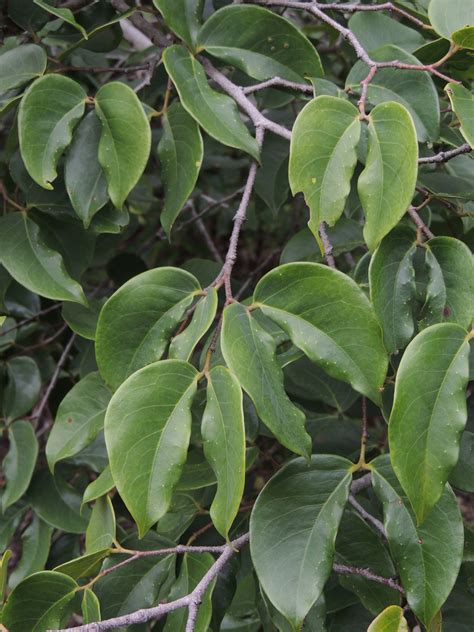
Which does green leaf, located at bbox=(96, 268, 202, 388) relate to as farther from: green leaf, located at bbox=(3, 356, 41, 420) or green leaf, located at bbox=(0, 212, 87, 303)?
green leaf, located at bbox=(3, 356, 41, 420)

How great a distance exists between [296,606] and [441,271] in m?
0.34

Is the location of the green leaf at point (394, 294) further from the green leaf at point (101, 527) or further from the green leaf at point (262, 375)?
the green leaf at point (101, 527)

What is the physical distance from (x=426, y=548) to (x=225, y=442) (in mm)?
221

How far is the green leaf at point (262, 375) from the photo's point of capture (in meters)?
0.64

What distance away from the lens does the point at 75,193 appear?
0.86m

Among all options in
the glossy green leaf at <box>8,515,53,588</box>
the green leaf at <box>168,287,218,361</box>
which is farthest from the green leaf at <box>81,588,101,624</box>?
the glossy green leaf at <box>8,515,53,588</box>

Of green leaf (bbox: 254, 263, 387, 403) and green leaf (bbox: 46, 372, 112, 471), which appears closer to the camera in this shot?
green leaf (bbox: 254, 263, 387, 403)

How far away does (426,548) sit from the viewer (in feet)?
2.28

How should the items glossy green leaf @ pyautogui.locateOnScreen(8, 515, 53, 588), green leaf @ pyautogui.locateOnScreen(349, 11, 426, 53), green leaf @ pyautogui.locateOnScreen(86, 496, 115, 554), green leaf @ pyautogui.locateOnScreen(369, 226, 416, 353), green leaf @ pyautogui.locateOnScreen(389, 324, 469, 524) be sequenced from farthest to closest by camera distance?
glossy green leaf @ pyautogui.locateOnScreen(8, 515, 53, 588)
green leaf @ pyautogui.locateOnScreen(349, 11, 426, 53)
green leaf @ pyautogui.locateOnScreen(86, 496, 115, 554)
green leaf @ pyautogui.locateOnScreen(369, 226, 416, 353)
green leaf @ pyautogui.locateOnScreen(389, 324, 469, 524)

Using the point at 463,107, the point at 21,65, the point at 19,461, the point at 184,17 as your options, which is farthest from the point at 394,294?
the point at 19,461

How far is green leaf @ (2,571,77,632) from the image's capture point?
Result: 74 centimetres

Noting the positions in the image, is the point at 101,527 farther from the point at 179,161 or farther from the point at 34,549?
the point at 179,161

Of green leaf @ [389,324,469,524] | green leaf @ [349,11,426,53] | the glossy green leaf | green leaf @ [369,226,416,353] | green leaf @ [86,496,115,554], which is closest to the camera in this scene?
green leaf @ [389,324,469,524]

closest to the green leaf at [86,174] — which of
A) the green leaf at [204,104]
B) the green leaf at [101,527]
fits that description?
the green leaf at [204,104]
